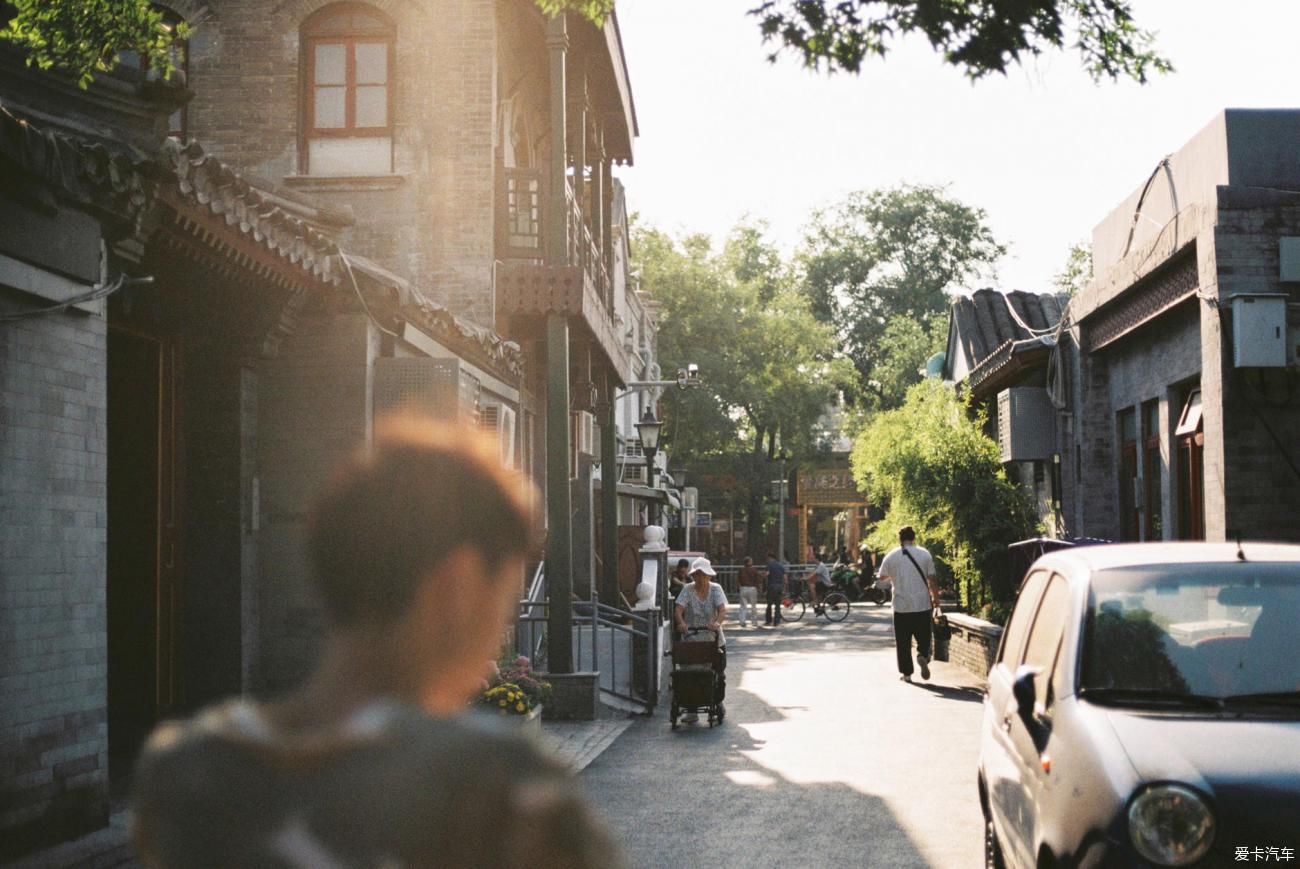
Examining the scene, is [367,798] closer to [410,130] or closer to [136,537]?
[136,537]

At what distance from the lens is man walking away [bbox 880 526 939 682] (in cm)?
1920

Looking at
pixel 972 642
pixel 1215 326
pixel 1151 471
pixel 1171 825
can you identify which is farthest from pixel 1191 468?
pixel 1171 825

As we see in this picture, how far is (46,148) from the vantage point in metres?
7.27

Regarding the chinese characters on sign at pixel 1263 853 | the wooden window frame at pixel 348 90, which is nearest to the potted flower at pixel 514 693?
the chinese characters on sign at pixel 1263 853

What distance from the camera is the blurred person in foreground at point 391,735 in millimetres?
1773

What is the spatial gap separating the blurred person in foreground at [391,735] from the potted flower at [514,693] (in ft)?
30.1

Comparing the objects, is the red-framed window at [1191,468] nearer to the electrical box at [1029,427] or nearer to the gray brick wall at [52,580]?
the electrical box at [1029,427]

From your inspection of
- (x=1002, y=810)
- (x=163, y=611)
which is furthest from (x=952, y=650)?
(x=1002, y=810)

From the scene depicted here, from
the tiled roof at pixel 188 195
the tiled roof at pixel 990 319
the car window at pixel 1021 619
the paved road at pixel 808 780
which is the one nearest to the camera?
the car window at pixel 1021 619

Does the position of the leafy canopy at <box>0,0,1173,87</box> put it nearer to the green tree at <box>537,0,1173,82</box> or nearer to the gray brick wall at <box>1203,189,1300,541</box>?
the green tree at <box>537,0,1173,82</box>

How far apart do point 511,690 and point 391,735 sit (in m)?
10.3

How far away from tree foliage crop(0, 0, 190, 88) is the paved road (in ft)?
18.0

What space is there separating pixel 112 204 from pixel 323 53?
36.0 feet

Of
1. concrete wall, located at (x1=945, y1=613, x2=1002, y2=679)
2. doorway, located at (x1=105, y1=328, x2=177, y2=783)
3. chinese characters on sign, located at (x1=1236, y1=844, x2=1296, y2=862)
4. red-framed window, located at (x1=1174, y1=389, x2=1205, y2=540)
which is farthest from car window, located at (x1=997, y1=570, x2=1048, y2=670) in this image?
concrete wall, located at (x1=945, y1=613, x2=1002, y2=679)
